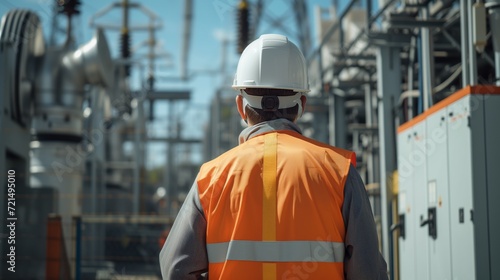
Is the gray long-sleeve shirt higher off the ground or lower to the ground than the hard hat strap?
lower

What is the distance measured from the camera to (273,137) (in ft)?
8.41

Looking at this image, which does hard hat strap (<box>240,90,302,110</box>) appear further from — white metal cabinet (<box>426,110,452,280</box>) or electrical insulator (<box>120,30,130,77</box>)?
electrical insulator (<box>120,30,130,77</box>)

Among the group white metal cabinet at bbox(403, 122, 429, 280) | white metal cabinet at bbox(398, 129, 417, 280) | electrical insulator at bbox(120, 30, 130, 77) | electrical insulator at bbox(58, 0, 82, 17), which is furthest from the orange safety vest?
electrical insulator at bbox(120, 30, 130, 77)

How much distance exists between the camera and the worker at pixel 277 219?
2.39 m

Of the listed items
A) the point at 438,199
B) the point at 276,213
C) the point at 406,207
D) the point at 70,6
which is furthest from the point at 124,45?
the point at 276,213

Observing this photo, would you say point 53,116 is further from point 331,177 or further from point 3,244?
point 331,177

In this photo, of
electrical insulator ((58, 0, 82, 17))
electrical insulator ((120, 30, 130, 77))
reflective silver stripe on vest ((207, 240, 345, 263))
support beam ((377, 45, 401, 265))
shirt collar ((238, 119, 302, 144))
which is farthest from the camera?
electrical insulator ((120, 30, 130, 77))

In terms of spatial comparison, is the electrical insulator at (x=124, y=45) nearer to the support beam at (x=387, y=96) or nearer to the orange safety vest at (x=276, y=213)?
the support beam at (x=387, y=96)

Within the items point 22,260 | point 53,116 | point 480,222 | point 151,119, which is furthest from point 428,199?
point 151,119

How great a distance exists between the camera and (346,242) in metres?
2.41

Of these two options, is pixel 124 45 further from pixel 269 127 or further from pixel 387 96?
pixel 269 127

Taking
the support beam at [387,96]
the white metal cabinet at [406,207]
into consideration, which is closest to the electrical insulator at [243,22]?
the support beam at [387,96]

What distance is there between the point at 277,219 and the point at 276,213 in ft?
0.07

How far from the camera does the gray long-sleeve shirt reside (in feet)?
7.85
